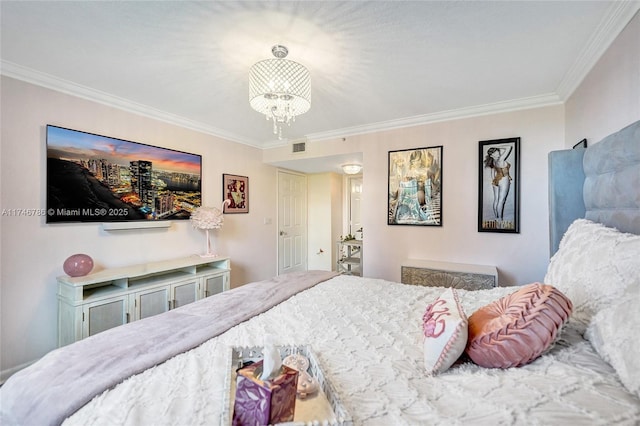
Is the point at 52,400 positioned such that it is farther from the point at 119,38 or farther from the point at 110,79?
the point at 110,79

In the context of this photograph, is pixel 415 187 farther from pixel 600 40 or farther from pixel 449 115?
pixel 600 40

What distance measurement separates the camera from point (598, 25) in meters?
1.63

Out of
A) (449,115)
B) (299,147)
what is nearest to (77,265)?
(299,147)

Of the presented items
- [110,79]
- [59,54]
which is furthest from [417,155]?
[59,54]

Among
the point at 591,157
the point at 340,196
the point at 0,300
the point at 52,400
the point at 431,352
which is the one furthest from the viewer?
the point at 340,196

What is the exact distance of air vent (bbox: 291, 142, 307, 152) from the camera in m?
4.07

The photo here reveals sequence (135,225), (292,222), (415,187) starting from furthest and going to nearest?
1. (292,222)
2. (415,187)
3. (135,225)

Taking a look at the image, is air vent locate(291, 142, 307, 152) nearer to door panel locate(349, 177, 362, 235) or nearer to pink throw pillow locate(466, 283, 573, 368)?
door panel locate(349, 177, 362, 235)

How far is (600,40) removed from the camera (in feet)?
5.66

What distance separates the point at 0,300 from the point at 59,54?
188 cm

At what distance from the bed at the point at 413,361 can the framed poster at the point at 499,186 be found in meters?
1.33

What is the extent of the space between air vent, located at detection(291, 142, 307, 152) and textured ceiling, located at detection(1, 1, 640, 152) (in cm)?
127

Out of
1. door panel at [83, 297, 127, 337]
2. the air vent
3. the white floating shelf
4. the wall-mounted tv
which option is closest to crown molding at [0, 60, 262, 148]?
the wall-mounted tv

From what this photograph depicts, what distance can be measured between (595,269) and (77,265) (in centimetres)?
331
